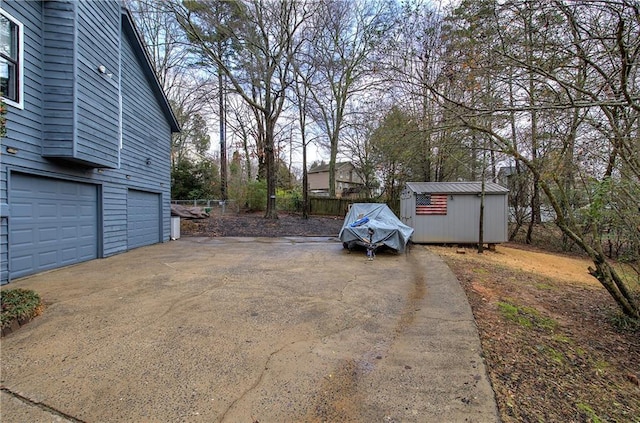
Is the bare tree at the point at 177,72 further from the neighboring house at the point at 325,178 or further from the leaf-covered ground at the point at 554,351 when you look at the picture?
the neighboring house at the point at 325,178

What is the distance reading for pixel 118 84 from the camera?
7.03 m

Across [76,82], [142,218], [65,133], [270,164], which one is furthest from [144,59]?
[270,164]

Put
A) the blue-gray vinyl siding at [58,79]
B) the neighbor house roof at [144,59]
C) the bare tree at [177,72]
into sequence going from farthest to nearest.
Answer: the bare tree at [177,72] < the neighbor house roof at [144,59] < the blue-gray vinyl siding at [58,79]

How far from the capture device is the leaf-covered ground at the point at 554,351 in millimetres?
2027

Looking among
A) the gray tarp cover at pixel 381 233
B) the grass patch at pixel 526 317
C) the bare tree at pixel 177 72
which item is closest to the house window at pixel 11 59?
the bare tree at pixel 177 72

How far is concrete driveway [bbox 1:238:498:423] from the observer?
199 cm

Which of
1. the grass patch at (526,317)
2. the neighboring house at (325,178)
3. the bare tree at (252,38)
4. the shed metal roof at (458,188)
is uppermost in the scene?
the bare tree at (252,38)

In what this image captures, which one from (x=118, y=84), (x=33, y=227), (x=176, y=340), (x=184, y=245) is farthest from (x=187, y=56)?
(x=176, y=340)

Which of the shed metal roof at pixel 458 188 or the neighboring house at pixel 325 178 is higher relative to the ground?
the neighboring house at pixel 325 178

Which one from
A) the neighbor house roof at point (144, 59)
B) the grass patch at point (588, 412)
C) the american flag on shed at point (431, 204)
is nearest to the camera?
the grass patch at point (588, 412)

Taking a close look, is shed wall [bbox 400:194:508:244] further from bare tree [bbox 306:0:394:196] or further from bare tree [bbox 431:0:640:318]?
bare tree [bbox 431:0:640:318]

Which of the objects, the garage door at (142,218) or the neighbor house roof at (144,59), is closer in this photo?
the neighbor house roof at (144,59)

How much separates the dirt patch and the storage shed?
475 cm

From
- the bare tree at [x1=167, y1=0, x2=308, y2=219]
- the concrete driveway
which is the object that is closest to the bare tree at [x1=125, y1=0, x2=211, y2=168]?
the bare tree at [x1=167, y1=0, x2=308, y2=219]
